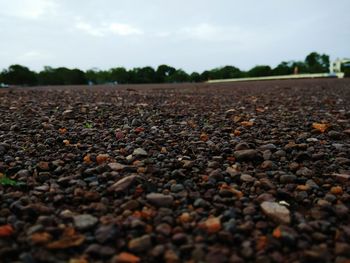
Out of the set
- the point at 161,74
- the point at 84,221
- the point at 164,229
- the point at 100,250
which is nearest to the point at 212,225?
the point at 164,229

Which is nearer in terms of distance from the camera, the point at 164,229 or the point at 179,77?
the point at 164,229

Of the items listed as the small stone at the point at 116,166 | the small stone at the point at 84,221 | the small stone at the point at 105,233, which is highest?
the small stone at the point at 116,166

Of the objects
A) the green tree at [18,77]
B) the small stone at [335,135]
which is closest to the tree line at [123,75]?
the green tree at [18,77]

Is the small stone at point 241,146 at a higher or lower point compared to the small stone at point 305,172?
higher

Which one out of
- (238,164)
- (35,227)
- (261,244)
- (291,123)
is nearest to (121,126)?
(238,164)

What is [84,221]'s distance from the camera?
2.12 metres

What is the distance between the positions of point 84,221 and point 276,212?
49.2 inches

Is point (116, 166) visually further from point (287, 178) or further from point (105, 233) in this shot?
point (287, 178)

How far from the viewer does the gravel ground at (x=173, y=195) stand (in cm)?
190

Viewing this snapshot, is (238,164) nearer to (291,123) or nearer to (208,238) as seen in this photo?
(208,238)

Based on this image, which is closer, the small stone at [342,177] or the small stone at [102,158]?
the small stone at [342,177]

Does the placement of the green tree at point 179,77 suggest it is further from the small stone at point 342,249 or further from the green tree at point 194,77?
the small stone at point 342,249

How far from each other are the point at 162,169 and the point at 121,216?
2.95ft

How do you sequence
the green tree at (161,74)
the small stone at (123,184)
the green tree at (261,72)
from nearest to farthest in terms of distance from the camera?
the small stone at (123,184), the green tree at (161,74), the green tree at (261,72)
